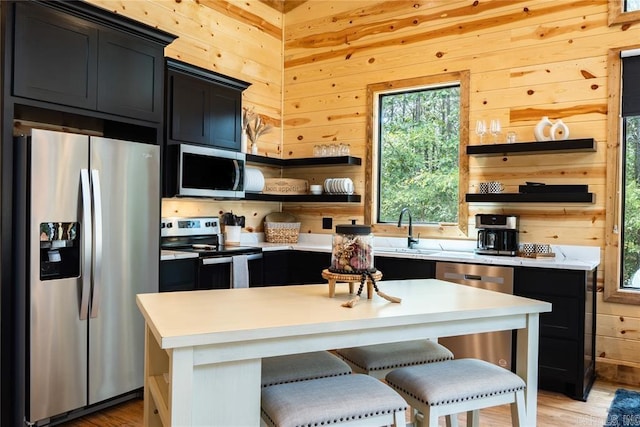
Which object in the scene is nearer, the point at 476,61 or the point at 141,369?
the point at 141,369

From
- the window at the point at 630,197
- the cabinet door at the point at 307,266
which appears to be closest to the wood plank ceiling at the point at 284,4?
the cabinet door at the point at 307,266

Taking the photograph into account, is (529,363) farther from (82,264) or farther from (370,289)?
(82,264)

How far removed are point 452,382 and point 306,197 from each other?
126 inches

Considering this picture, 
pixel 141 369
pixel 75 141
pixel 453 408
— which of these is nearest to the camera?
pixel 453 408

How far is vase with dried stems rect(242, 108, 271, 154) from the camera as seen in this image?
4.60 meters

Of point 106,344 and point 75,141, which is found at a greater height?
point 75,141

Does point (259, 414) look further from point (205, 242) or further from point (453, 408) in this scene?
point (205, 242)

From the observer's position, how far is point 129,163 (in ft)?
9.60

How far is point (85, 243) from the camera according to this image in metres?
2.67

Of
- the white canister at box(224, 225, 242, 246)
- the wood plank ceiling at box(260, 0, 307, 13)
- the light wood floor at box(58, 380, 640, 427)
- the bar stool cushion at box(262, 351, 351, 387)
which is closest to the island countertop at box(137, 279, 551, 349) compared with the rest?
the bar stool cushion at box(262, 351, 351, 387)

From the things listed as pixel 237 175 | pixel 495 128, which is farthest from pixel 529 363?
pixel 237 175

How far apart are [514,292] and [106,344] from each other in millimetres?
2646

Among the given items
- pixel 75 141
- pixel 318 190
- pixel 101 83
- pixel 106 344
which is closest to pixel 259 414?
pixel 106 344

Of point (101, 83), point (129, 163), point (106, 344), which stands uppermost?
point (101, 83)
